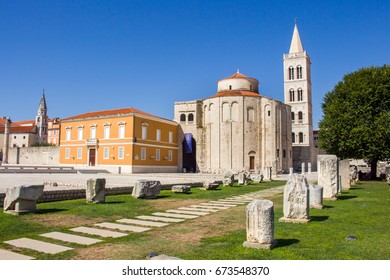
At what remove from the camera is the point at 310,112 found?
64688 millimetres

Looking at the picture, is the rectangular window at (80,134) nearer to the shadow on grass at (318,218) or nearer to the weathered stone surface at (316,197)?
the weathered stone surface at (316,197)

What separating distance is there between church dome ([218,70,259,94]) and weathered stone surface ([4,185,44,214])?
44.4 metres

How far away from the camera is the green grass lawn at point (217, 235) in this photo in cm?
511

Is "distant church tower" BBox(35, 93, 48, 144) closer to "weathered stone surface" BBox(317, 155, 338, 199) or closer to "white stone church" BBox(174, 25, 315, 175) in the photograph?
"white stone church" BBox(174, 25, 315, 175)

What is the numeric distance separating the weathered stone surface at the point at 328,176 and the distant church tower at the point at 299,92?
47587 millimetres

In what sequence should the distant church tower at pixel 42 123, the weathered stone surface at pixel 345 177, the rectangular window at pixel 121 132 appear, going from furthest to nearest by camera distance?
the distant church tower at pixel 42 123
the rectangular window at pixel 121 132
the weathered stone surface at pixel 345 177

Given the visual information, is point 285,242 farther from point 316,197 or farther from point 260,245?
point 316,197

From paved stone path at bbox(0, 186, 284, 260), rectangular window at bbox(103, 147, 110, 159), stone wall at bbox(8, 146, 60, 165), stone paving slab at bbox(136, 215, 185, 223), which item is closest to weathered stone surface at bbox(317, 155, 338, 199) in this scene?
paved stone path at bbox(0, 186, 284, 260)

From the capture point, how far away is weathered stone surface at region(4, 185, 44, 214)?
29.0ft

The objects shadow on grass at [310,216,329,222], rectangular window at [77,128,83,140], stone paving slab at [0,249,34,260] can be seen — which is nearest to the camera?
stone paving slab at [0,249,34,260]

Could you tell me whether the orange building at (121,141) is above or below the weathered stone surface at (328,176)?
above

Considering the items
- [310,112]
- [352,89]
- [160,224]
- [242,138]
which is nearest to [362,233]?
[160,224]

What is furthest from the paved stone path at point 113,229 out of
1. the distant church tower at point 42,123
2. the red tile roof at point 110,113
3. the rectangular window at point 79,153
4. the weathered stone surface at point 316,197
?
the distant church tower at point 42,123
